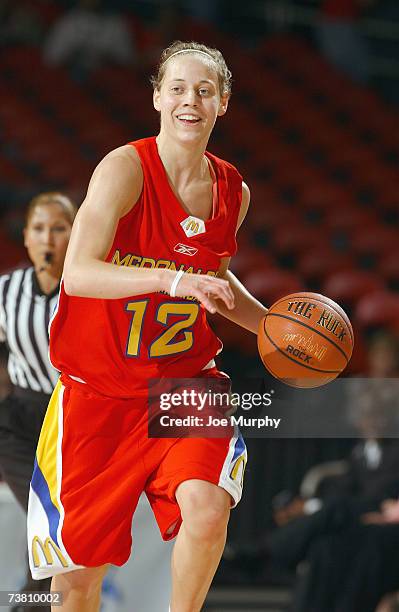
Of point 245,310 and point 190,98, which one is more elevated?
point 190,98

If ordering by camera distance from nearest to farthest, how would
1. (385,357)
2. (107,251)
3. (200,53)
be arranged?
(107,251) → (200,53) → (385,357)

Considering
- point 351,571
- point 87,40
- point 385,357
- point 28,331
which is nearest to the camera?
point 28,331

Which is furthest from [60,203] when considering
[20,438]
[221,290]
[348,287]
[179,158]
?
[348,287]

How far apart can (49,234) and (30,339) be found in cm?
40

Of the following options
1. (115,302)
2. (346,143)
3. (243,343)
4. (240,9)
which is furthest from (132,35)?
(115,302)

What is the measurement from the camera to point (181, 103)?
2.99 meters

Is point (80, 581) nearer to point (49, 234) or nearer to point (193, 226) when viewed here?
point (193, 226)

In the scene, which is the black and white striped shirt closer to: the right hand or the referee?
the referee

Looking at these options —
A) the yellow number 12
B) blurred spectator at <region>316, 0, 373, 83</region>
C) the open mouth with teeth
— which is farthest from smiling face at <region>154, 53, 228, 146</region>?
blurred spectator at <region>316, 0, 373, 83</region>

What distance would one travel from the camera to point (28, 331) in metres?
3.92

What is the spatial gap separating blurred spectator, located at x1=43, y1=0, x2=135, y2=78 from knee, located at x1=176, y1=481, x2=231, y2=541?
7.55 m

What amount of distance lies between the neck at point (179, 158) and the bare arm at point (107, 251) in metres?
0.11

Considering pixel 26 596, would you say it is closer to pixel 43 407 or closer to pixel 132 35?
pixel 43 407
